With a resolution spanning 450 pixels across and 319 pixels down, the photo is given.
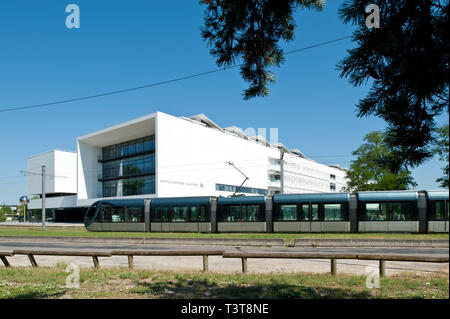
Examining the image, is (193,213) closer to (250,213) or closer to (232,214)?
(232,214)

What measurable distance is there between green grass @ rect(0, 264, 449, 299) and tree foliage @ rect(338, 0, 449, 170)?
140 inches

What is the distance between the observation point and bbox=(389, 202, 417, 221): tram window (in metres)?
20.3

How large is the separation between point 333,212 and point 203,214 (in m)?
8.99

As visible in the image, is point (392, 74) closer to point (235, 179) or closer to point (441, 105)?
point (441, 105)

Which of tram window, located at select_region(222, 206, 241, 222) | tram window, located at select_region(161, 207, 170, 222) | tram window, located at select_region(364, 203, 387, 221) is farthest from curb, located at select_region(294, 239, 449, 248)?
tram window, located at select_region(161, 207, 170, 222)

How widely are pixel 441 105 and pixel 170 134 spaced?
43228 millimetres

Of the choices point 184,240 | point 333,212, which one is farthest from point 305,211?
point 184,240

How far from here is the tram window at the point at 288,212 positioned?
74.6 feet

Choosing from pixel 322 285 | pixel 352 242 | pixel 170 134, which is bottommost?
pixel 352 242

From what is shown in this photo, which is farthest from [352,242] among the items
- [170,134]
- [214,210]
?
[170,134]

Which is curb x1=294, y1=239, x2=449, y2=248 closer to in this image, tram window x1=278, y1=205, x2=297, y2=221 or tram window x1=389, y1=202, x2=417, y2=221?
tram window x1=389, y1=202, x2=417, y2=221

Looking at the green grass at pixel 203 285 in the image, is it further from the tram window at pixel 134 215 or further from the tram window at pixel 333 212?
the tram window at pixel 134 215

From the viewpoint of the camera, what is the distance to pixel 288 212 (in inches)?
902

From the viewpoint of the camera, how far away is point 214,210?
24750 mm
